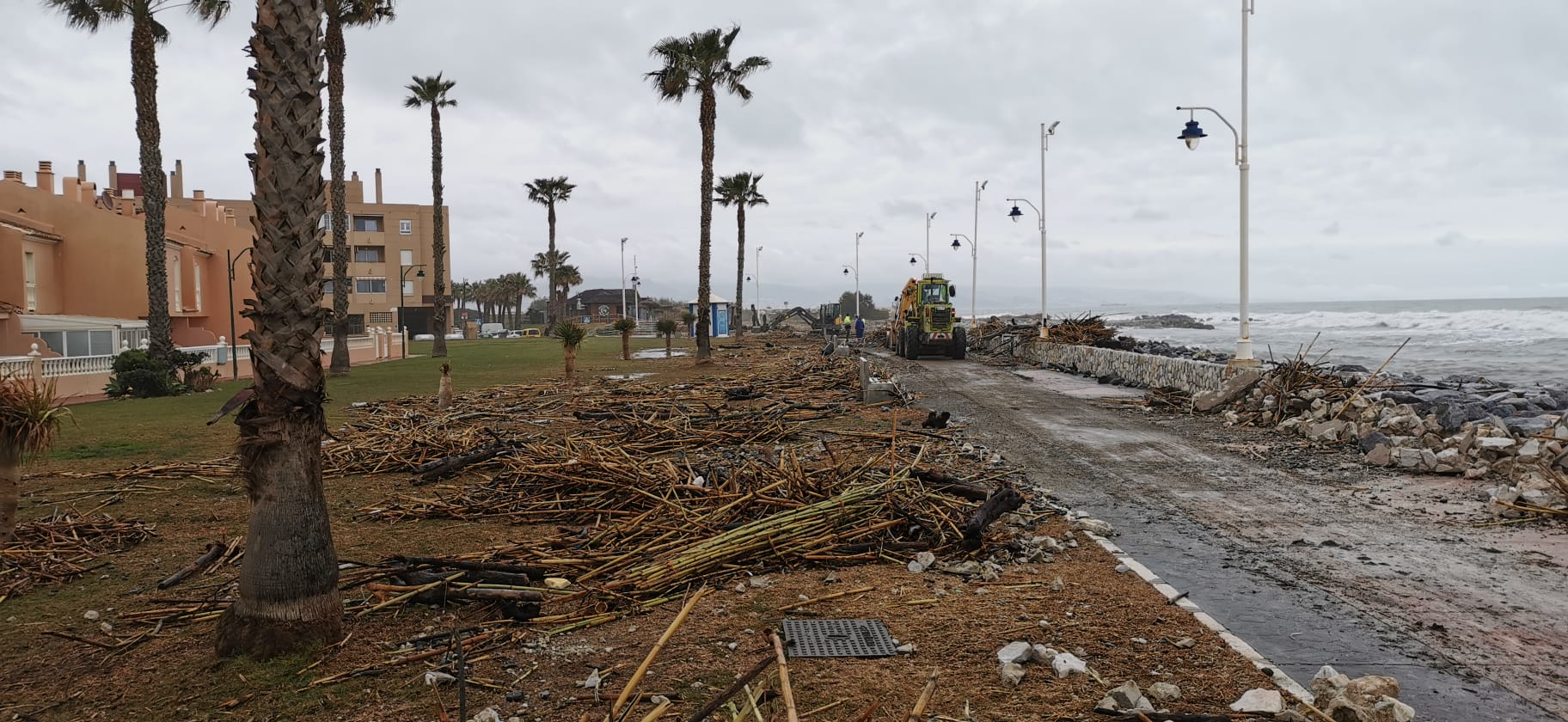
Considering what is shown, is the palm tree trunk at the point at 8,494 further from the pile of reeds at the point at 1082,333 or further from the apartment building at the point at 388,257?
the apartment building at the point at 388,257

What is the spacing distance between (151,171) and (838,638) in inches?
993

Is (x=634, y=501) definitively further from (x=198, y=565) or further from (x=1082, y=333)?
(x=1082, y=333)

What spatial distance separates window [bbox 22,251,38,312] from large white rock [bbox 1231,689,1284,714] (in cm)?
3444

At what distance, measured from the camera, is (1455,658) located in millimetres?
5184

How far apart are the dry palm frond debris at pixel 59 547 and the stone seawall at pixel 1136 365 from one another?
→ 1754 centimetres

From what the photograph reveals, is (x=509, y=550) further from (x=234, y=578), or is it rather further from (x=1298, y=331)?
(x=1298, y=331)

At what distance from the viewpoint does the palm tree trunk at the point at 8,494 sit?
7.11 m

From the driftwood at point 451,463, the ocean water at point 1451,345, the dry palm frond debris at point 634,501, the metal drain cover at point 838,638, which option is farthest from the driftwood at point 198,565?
the ocean water at point 1451,345

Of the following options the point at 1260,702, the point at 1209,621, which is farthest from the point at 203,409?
the point at 1260,702

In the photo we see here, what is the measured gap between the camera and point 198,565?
23.1 ft

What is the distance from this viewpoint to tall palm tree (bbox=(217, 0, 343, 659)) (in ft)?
16.6

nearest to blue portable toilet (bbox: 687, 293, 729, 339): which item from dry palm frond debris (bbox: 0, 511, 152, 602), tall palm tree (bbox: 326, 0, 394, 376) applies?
tall palm tree (bbox: 326, 0, 394, 376)

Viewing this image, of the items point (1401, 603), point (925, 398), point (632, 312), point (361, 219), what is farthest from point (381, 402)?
point (632, 312)

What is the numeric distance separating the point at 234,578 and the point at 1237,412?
15.7 metres
